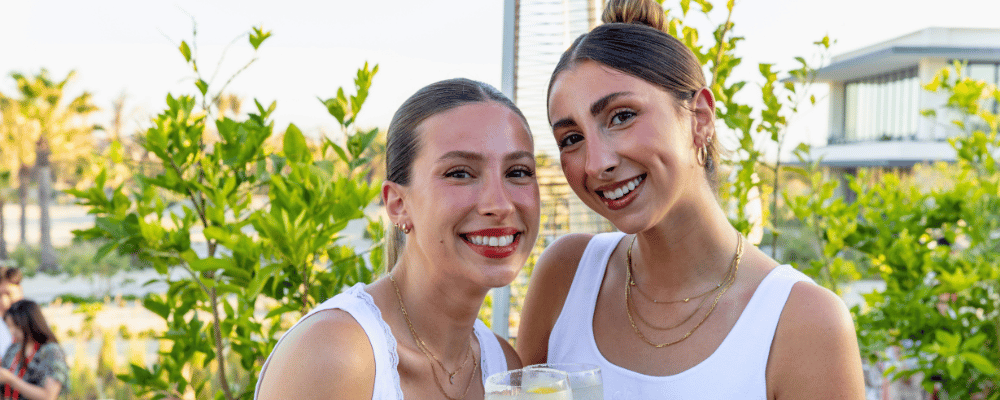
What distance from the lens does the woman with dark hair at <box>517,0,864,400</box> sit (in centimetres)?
153

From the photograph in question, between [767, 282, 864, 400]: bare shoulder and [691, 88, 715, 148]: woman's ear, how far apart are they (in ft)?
1.28

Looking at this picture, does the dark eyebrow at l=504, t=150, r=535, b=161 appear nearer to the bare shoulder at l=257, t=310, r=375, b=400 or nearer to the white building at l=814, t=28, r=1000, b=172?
the bare shoulder at l=257, t=310, r=375, b=400

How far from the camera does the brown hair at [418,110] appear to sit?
164cm

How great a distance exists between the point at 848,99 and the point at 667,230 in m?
30.4

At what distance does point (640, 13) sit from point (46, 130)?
14356 millimetres

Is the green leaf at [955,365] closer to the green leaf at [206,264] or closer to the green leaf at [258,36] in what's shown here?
the green leaf at [206,264]

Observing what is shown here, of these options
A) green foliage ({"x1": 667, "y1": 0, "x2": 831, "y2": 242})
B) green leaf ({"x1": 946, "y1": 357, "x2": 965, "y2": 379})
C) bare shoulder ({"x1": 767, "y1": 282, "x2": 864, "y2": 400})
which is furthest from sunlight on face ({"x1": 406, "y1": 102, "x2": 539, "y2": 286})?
green leaf ({"x1": 946, "y1": 357, "x2": 965, "y2": 379})

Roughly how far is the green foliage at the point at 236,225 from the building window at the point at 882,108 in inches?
1046

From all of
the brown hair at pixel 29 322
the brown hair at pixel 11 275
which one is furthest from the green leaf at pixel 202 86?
the brown hair at pixel 11 275

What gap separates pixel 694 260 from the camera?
1759 millimetres

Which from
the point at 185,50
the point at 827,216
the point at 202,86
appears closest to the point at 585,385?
the point at 202,86

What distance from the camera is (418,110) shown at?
1.67 meters

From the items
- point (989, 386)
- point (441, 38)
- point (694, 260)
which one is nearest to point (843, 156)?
point (441, 38)

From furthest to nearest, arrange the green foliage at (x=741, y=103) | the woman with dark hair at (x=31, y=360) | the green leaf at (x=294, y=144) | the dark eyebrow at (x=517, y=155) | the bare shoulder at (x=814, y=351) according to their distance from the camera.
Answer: the woman with dark hair at (x=31, y=360), the green foliage at (x=741, y=103), the green leaf at (x=294, y=144), the dark eyebrow at (x=517, y=155), the bare shoulder at (x=814, y=351)
